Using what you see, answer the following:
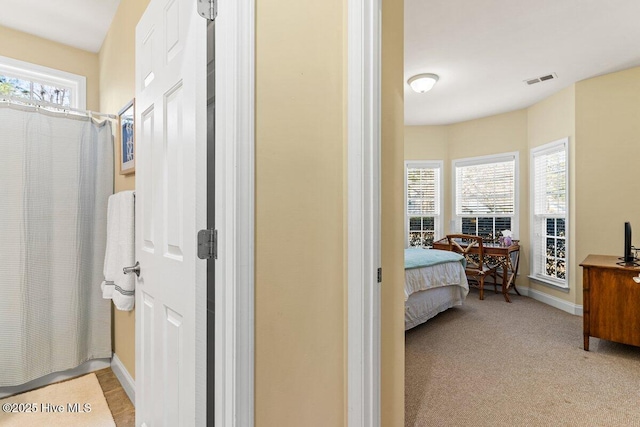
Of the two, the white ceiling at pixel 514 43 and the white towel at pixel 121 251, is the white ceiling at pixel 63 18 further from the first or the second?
the white ceiling at pixel 514 43

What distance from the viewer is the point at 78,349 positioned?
7.66 ft

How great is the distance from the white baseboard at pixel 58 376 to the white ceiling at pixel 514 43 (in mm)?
3507

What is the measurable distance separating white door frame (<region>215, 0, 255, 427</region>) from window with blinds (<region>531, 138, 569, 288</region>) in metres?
4.29

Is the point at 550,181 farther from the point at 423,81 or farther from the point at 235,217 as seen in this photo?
the point at 235,217

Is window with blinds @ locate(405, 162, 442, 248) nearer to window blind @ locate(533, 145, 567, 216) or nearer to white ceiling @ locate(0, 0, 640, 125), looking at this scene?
window blind @ locate(533, 145, 567, 216)

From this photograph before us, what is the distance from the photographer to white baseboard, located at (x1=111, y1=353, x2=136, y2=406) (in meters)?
2.01

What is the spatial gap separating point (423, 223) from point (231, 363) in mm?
5106

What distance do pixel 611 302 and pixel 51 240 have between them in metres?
4.26

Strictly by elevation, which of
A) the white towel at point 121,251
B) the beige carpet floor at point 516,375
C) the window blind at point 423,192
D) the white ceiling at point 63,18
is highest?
the white ceiling at point 63,18

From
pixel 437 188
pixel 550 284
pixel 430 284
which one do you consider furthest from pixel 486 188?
pixel 430 284

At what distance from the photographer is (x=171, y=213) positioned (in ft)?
4.04

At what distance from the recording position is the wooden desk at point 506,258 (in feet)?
14.3

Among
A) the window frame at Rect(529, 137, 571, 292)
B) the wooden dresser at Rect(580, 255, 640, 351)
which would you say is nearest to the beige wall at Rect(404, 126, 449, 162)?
the window frame at Rect(529, 137, 571, 292)

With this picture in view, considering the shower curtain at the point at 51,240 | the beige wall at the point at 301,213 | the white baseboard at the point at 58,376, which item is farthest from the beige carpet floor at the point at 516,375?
the shower curtain at the point at 51,240
